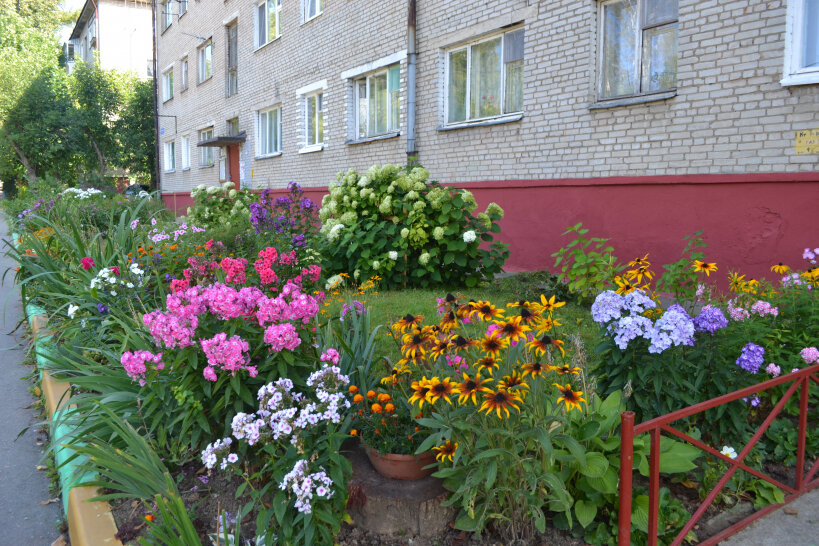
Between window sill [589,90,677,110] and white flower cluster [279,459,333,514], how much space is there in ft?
20.6

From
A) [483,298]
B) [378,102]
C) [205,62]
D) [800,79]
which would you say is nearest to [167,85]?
[205,62]

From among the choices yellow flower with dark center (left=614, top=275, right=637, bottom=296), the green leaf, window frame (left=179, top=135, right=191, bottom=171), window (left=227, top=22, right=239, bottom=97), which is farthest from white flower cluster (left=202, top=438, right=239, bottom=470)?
window frame (left=179, top=135, right=191, bottom=171)

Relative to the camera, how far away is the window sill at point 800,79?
A: 5.76m

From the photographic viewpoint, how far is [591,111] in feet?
25.8

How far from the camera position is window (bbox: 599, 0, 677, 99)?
23.7 feet

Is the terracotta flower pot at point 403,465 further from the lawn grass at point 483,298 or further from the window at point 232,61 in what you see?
the window at point 232,61

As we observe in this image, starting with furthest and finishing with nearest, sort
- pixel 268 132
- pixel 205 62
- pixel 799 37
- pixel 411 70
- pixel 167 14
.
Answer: pixel 167 14, pixel 205 62, pixel 268 132, pixel 411 70, pixel 799 37

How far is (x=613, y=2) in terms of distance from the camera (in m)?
7.76

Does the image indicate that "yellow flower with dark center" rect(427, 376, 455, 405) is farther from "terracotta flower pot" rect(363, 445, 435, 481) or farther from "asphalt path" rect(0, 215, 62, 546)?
"asphalt path" rect(0, 215, 62, 546)

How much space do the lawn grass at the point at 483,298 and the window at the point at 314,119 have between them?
801 cm

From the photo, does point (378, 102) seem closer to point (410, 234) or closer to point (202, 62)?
point (410, 234)

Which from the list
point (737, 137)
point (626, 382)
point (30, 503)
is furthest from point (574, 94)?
point (30, 503)

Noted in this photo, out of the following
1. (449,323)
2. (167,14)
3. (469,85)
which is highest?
(167,14)

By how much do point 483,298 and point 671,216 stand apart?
2.41 m
